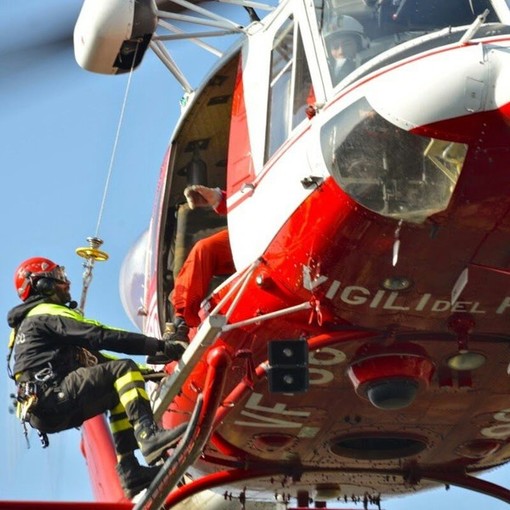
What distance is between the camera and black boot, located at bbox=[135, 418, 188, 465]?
367 inches

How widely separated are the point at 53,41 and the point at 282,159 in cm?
202

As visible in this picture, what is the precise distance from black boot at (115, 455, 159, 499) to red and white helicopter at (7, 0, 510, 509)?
32cm

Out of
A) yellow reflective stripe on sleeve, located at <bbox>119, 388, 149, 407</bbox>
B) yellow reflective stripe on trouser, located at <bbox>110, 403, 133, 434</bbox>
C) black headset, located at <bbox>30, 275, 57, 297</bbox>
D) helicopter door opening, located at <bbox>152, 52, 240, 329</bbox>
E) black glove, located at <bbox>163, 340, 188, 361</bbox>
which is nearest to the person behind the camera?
yellow reflective stripe on sleeve, located at <bbox>119, 388, 149, 407</bbox>

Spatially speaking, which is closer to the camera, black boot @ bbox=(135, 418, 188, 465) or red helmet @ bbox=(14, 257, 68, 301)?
black boot @ bbox=(135, 418, 188, 465)

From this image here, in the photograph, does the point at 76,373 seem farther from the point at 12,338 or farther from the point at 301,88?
the point at 301,88

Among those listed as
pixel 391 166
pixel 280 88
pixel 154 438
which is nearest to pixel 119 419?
pixel 154 438

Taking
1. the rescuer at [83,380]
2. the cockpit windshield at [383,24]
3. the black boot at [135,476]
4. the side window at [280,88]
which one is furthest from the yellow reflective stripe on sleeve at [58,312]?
the cockpit windshield at [383,24]

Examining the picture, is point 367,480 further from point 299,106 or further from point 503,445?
point 299,106

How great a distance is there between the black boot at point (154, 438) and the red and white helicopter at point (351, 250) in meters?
0.25

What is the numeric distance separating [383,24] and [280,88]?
1.00m

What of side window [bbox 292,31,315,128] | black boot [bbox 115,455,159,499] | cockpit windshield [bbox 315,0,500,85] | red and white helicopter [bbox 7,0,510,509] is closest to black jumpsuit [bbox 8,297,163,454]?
black boot [bbox 115,455,159,499]

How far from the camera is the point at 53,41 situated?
387 inches

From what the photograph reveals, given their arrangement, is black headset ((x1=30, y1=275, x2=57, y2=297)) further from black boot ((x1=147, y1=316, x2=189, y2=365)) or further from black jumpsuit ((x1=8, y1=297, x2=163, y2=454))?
black boot ((x1=147, y1=316, x2=189, y2=365))

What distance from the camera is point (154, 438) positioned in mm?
9453
